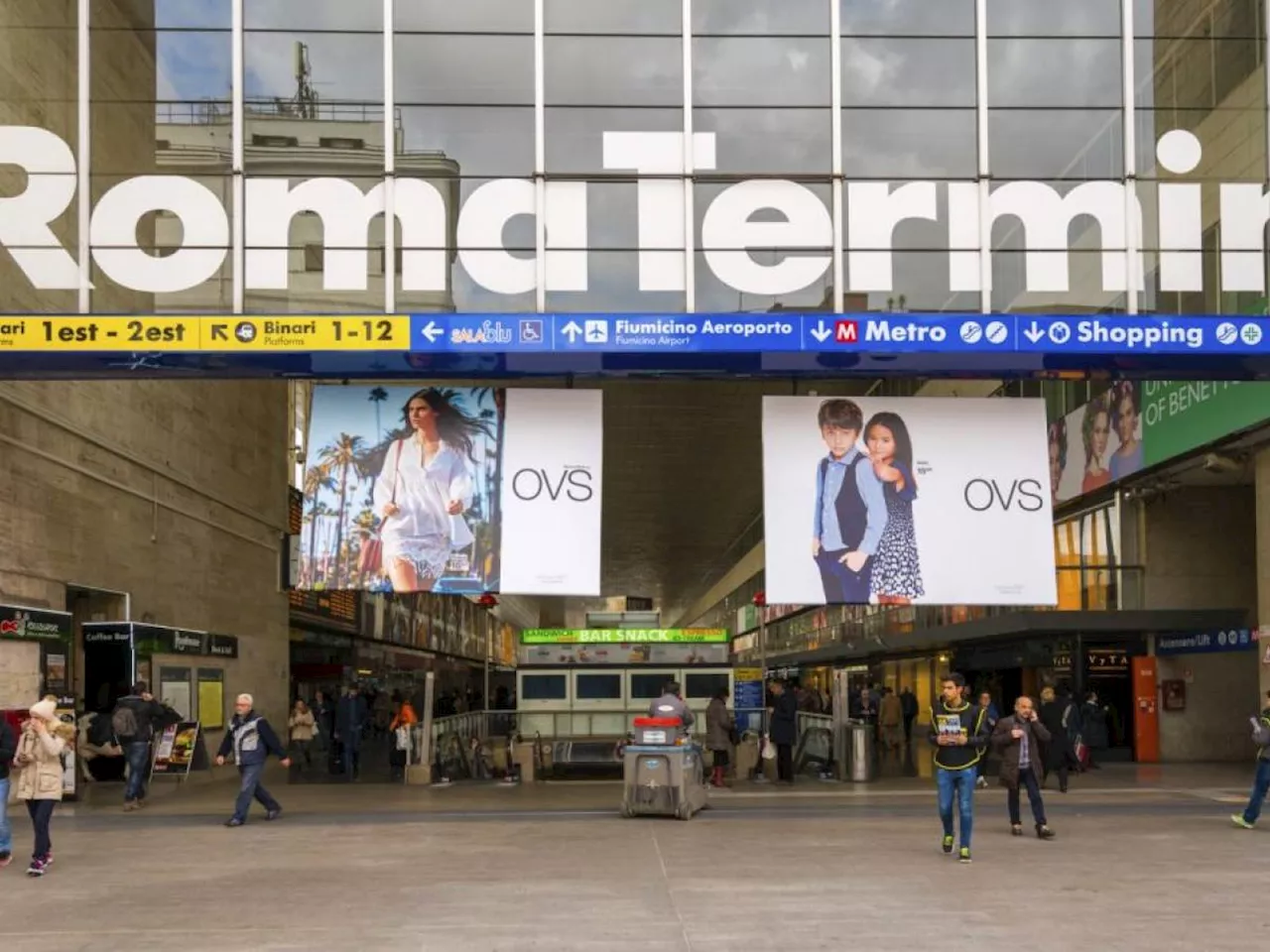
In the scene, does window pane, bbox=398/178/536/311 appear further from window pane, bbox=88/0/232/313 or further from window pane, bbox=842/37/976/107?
window pane, bbox=842/37/976/107

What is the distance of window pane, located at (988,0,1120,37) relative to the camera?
18.8 metres

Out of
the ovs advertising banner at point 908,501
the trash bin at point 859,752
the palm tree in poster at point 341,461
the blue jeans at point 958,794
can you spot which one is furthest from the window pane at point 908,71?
the trash bin at point 859,752

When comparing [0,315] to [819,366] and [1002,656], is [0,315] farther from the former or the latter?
[1002,656]

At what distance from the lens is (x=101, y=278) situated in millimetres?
18016

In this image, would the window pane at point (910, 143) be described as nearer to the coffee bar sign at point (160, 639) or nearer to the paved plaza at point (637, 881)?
the paved plaza at point (637, 881)

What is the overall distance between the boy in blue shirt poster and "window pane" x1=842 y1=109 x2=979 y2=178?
3.23m

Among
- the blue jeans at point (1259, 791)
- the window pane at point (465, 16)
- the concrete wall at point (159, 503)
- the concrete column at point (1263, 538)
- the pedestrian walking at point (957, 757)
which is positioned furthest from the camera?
the concrete column at point (1263, 538)

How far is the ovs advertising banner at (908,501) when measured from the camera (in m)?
18.5

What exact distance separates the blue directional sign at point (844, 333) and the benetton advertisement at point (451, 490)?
143cm

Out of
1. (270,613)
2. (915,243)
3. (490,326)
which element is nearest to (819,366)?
(915,243)

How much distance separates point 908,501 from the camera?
18.7 meters

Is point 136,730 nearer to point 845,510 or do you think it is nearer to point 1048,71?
point 845,510

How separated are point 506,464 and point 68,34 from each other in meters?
8.90

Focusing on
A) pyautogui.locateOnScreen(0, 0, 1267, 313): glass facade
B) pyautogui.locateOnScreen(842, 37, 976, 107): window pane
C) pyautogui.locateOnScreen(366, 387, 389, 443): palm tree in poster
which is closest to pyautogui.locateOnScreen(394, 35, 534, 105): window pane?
pyautogui.locateOnScreen(0, 0, 1267, 313): glass facade
